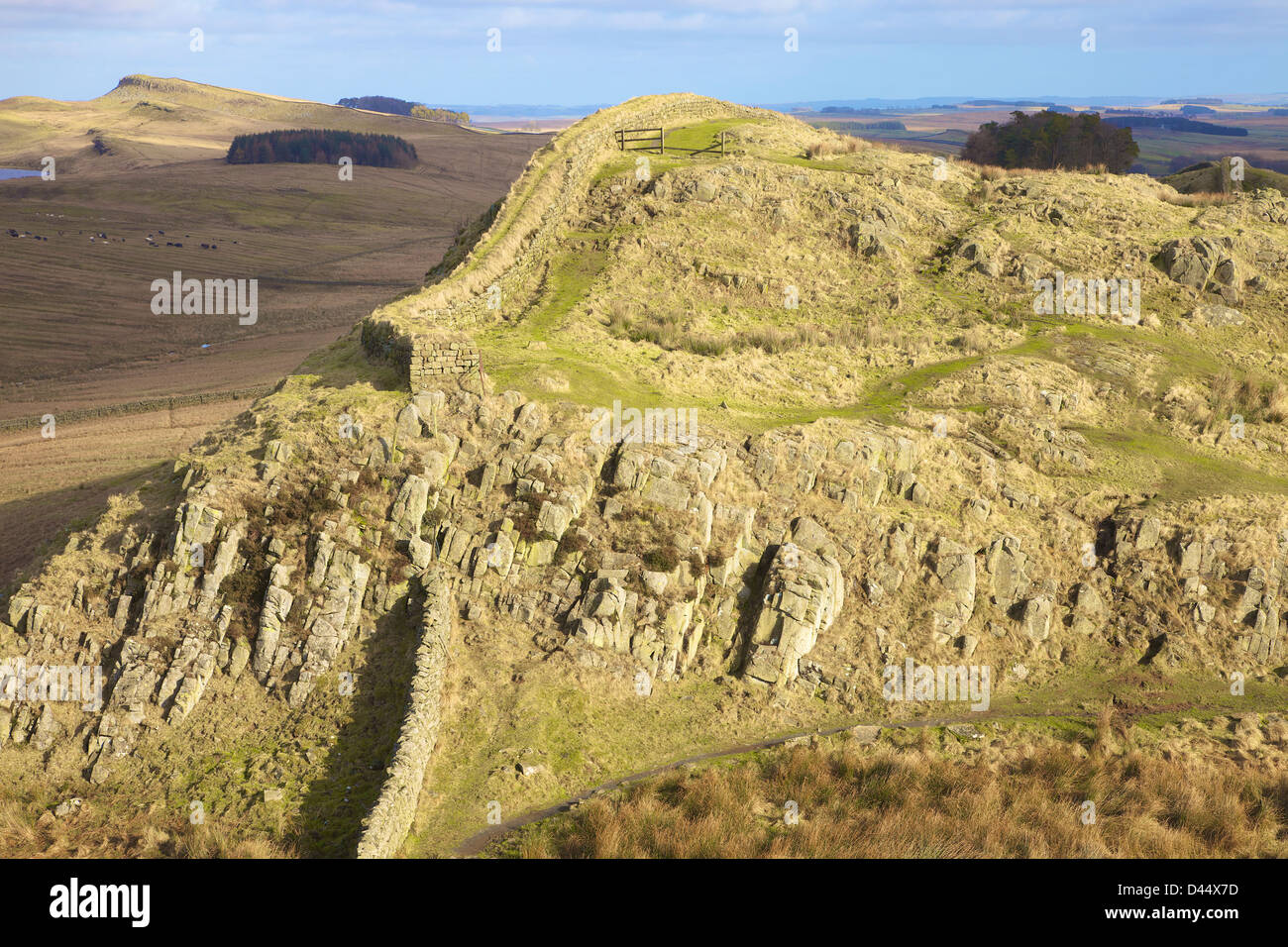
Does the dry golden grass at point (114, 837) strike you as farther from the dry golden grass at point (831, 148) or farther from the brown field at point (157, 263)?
the dry golden grass at point (831, 148)

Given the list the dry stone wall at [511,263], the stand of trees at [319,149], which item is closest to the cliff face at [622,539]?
the dry stone wall at [511,263]

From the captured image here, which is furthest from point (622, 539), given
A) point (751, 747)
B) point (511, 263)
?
point (511, 263)

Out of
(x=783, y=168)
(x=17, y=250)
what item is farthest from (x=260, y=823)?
(x=17, y=250)

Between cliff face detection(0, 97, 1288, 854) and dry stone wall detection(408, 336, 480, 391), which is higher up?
dry stone wall detection(408, 336, 480, 391)

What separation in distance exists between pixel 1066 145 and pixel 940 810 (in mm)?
60731

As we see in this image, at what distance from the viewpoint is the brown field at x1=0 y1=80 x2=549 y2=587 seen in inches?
1409

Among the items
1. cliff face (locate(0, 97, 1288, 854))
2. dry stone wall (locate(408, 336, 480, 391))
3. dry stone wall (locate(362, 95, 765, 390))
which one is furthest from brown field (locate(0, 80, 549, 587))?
dry stone wall (locate(408, 336, 480, 391))

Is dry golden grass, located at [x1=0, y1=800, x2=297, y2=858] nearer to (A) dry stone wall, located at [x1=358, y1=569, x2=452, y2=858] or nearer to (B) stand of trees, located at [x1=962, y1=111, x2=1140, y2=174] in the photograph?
(A) dry stone wall, located at [x1=358, y1=569, x2=452, y2=858]

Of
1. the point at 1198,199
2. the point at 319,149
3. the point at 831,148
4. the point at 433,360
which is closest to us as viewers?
the point at 433,360

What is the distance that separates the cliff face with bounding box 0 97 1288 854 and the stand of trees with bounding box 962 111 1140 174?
38.0 metres

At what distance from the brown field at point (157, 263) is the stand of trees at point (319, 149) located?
348 cm

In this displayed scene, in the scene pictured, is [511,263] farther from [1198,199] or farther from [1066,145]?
[1066,145]

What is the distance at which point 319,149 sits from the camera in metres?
130

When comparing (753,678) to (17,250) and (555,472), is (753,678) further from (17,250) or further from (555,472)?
(17,250)
